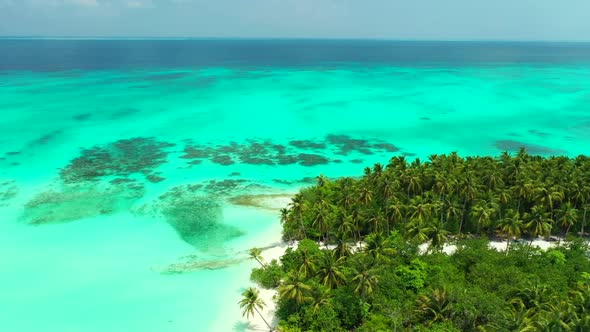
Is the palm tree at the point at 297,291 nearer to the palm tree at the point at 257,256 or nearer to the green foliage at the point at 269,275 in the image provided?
the green foliage at the point at 269,275

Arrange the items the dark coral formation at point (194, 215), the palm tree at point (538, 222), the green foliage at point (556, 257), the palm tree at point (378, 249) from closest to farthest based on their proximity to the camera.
A: the palm tree at point (378, 249), the green foliage at point (556, 257), the palm tree at point (538, 222), the dark coral formation at point (194, 215)

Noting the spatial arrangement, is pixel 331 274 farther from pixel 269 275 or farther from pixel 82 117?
pixel 82 117

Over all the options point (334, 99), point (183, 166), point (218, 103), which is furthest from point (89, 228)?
point (334, 99)

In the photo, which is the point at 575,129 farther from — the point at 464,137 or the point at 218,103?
the point at 218,103

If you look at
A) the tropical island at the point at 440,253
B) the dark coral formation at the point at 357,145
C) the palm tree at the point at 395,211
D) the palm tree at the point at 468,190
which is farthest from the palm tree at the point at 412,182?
the dark coral formation at the point at 357,145

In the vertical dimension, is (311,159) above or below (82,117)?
below

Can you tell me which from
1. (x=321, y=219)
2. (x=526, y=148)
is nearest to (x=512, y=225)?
(x=321, y=219)
